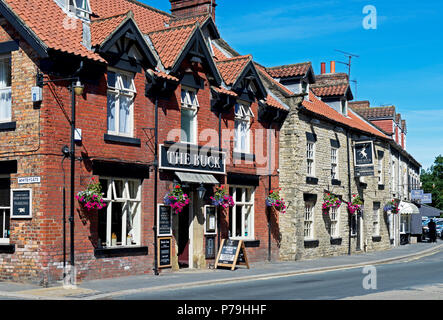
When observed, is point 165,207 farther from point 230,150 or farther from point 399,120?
point 399,120

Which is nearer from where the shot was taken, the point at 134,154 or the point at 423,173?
the point at 134,154

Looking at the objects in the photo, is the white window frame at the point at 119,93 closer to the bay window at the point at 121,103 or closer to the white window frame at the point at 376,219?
the bay window at the point at 121,103

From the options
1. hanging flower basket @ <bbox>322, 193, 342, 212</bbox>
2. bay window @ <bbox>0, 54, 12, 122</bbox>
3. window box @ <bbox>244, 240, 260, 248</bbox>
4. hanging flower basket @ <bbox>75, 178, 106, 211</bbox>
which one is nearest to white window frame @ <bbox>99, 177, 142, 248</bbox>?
hanging flower basket @ <bbox>75, 178, 106, 211</bbox>

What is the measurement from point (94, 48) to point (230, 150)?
7570 millimetres

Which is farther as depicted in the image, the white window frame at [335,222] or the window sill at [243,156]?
the white window frame at [335,222]

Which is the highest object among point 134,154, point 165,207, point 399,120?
point 399,120

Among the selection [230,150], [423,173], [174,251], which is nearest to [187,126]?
[230,150]

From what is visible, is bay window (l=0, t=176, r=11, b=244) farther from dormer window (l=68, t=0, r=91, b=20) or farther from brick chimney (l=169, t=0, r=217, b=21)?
brick chimney (l=169, t=0, r=217, b=21)

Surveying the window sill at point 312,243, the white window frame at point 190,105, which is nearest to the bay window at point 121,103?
the white window frame at point 190,105

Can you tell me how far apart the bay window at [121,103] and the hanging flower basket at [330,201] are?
13204 mm

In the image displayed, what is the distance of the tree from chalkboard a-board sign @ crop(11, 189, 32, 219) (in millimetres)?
79271

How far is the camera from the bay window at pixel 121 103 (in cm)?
1802

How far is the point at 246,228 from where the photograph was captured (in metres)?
24.3

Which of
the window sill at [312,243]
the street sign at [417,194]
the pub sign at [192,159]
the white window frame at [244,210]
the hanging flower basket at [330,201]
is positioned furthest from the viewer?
the street sign at [417,194]
